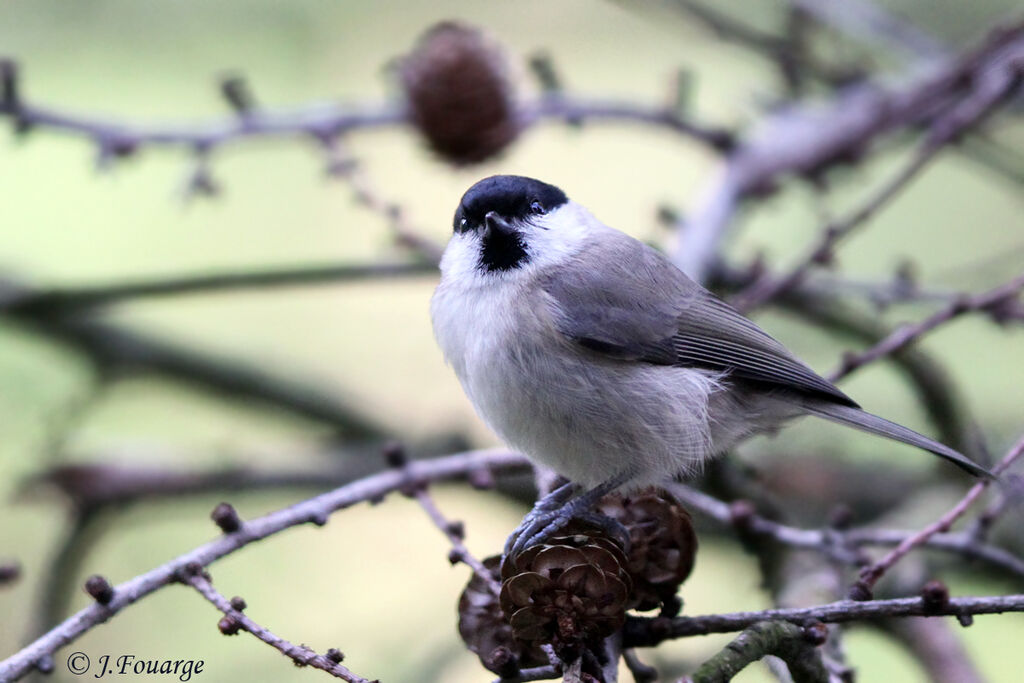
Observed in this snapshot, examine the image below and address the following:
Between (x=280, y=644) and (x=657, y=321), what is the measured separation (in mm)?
1066

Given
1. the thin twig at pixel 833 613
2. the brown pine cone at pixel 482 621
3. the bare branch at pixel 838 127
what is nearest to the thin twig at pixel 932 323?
the bare branch at pixel 838 127

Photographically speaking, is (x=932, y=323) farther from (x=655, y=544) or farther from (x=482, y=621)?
(x=482, y=621)

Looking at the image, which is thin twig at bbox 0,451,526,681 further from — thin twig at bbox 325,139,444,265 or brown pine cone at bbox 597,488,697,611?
thin twig at bbox 325,139,444,265

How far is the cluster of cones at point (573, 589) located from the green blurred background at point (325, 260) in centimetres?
65

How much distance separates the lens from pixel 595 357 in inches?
71.3

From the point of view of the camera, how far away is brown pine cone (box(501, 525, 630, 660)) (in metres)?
1.20

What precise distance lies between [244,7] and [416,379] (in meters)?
1.69

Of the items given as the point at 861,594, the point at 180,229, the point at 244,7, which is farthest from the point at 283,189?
the point at 861,594

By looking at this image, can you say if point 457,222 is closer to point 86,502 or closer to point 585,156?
point 86,502

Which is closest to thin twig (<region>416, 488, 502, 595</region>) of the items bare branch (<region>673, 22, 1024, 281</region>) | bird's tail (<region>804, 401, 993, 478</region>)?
bird's tail (<region>804, 401, 993, 478</region>)

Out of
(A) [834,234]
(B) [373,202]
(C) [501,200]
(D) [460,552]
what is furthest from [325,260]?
(D) [460,552]

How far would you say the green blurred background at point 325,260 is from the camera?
2.58m

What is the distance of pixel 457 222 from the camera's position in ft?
6.71

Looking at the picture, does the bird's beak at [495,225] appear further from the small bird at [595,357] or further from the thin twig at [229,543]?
the thin twig at [229,543]
